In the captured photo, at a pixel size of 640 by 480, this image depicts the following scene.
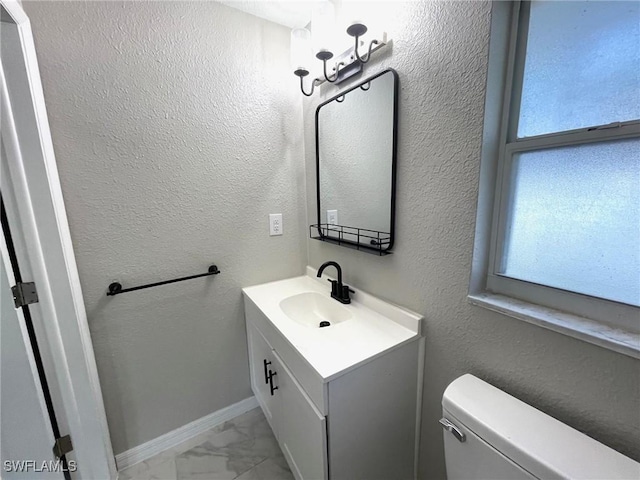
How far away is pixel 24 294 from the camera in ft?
3.20

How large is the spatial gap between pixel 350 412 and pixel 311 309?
63 centimetres

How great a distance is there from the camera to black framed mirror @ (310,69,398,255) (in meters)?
1.07

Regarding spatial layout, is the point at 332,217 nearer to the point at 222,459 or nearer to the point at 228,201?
the point at 228,201

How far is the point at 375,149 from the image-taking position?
1.14 meters

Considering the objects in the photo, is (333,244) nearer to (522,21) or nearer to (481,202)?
(481,202)

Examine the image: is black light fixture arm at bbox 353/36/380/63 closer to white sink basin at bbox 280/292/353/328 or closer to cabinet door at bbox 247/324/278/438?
white sink basin at bbox 280/292/353/328

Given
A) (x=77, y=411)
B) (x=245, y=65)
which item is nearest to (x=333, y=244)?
(x=245, y=65)

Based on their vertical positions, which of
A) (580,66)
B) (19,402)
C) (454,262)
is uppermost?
(580,66)

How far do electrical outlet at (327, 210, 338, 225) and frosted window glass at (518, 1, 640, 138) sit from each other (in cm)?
84

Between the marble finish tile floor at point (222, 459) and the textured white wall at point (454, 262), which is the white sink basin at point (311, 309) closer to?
the textured white wall at point (454, 262)

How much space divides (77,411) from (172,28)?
1.75m

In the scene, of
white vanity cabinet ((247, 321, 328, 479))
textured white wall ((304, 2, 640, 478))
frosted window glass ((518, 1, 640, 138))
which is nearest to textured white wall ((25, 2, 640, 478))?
textured white wall ((304, 2, 640, 478))

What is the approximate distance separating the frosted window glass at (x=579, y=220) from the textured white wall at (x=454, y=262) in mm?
142

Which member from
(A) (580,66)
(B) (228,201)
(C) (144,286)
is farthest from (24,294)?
(A) (580,66)
